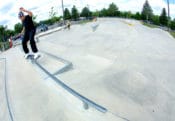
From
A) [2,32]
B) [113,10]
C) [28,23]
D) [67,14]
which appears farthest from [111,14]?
[28,23]

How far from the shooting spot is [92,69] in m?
8.56

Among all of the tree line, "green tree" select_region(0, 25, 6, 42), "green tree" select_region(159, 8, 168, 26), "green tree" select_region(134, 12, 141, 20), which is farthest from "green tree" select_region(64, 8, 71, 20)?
"green tree" select_region(159, 8, 168, 26)

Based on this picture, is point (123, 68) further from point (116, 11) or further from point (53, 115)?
point (116, 11)

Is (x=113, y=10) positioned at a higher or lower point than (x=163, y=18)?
higher

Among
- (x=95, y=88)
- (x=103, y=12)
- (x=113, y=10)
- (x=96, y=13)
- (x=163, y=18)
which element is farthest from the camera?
(x=96, y=13)

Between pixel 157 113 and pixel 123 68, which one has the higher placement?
pixel 123 68

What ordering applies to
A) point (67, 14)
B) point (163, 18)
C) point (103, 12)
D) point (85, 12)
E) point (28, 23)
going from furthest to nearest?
point (103, 12) < point (67, 14) < point (85, 12) < point (163, 18) < point (28, 23)


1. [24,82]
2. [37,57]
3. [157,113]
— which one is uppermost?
[37,57]

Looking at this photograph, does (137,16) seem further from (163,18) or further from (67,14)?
(67,14)

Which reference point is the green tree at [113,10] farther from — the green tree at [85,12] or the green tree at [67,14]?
the green tree at [67,14]

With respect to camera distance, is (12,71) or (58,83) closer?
(58,83)

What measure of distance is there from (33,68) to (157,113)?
4.83 m

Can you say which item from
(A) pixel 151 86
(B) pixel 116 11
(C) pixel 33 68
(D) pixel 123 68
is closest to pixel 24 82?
(C) pixel 33 68

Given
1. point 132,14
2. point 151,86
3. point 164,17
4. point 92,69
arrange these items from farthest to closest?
point 132,14, point 164,17, point 92,69, point 151,86
